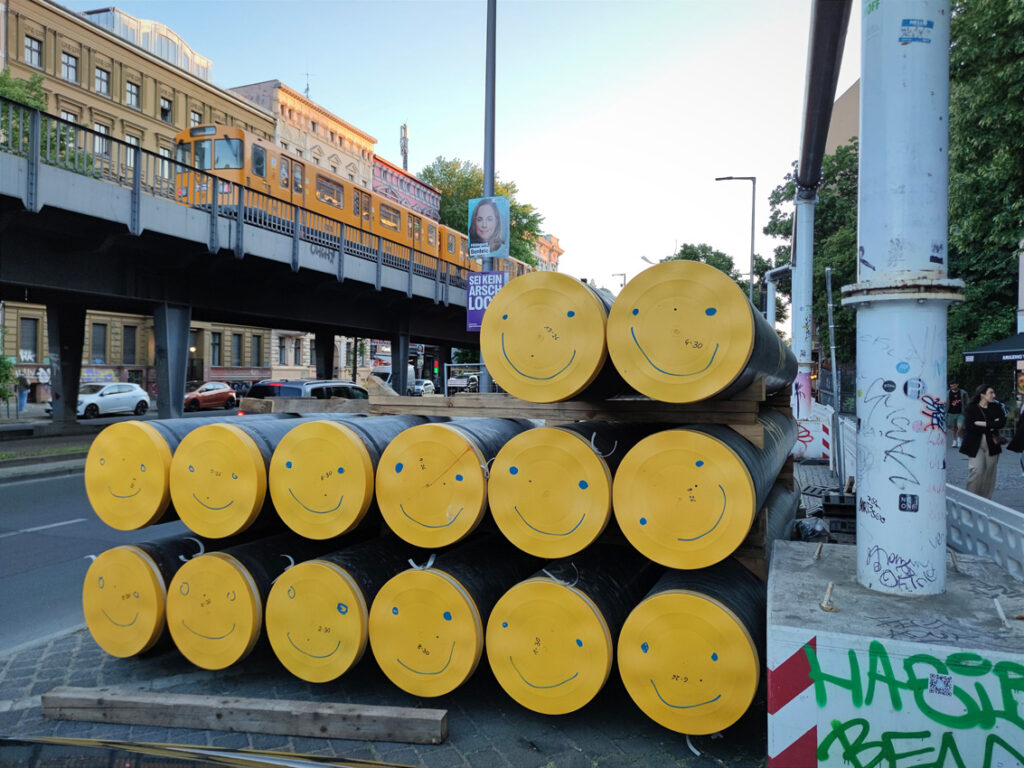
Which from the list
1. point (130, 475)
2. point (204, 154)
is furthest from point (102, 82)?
point (130, 475)

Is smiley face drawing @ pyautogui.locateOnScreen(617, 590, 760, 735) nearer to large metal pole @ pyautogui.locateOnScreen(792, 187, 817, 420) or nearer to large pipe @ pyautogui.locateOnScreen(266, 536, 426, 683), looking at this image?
large pipe @ pyautogui.locateOnScreen(266, 536, 426, 683)

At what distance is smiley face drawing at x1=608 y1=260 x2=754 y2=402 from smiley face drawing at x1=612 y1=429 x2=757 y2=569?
0.27m

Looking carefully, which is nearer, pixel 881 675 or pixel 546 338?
pixel 881 675

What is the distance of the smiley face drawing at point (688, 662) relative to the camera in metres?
3.37

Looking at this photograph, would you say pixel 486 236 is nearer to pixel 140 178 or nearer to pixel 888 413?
pixel 140 178

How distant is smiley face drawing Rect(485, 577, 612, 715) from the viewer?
3.61m

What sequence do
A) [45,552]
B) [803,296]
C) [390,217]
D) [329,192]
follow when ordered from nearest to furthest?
[45,552] → [803,296] → [329,192] → [390,217]

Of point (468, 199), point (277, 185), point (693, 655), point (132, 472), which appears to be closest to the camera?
point (693, 655)

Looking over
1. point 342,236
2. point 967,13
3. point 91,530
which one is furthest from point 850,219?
point 91,530

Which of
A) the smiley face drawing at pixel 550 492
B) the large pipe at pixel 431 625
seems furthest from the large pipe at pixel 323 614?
the smiley face drawing at pixel 550 492

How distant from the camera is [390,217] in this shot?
27.1m

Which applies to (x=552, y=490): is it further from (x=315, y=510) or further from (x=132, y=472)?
(x=132, y=472)

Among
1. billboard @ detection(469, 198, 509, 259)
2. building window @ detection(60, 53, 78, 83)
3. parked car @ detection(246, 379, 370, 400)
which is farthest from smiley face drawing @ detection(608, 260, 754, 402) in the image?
building window @ detection(60, 53, 78, 83)

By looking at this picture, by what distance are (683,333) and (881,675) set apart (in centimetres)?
172
